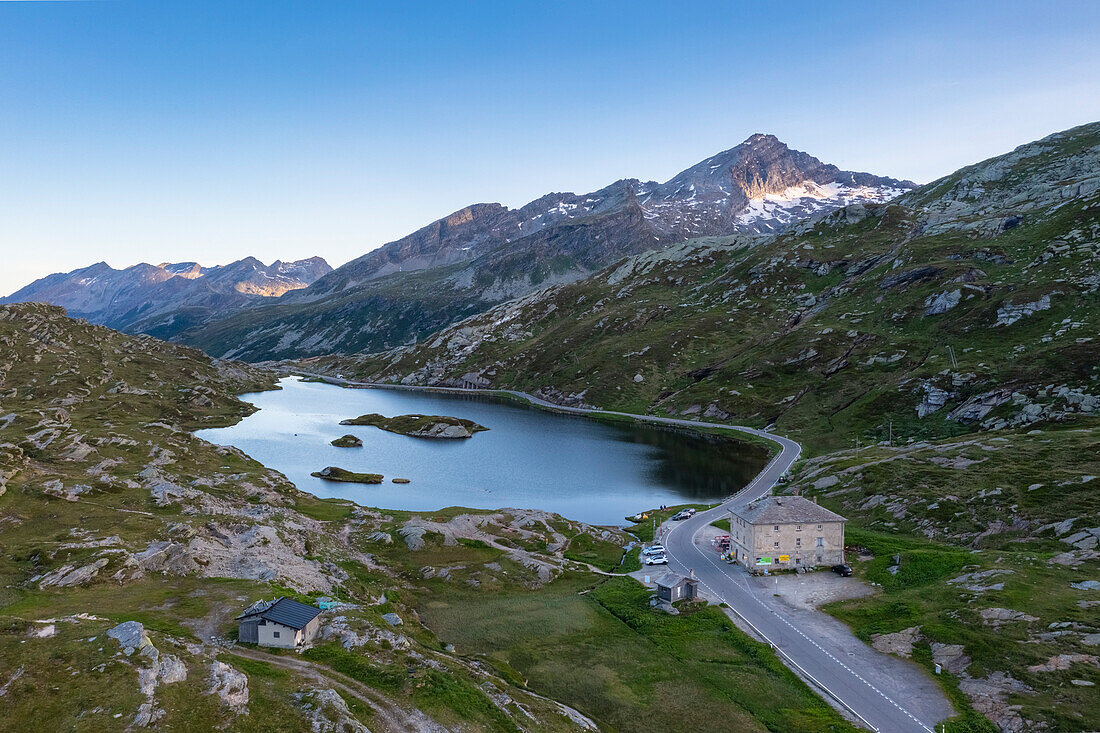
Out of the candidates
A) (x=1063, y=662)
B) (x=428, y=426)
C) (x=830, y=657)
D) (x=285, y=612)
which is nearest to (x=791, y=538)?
(x=830, y=657)


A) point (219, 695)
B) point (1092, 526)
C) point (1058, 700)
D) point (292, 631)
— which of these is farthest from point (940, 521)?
point (219, 695)

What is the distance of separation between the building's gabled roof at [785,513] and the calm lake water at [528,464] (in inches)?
1234

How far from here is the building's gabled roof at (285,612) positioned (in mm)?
40719

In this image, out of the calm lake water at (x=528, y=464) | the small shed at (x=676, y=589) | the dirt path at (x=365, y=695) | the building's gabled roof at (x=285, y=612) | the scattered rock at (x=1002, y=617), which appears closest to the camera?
the dirt path at (x=365, y=695)

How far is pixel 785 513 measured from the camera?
222 feet

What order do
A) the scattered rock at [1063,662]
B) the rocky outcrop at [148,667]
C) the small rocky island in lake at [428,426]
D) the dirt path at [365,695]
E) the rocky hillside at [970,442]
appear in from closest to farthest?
the rocky outcrop at [148,667] < the dirt path at [365,695] < the scattered rock at [1063,662] < the rocky hillside at [970,442] < the small rocky island in lake at [428,426]

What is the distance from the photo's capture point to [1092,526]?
6150 cm

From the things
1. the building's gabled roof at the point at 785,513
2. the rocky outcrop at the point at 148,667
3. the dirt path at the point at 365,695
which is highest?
the rocky outcrop at the point at 148,667

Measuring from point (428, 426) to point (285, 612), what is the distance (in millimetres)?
139099

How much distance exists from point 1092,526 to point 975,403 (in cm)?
6778

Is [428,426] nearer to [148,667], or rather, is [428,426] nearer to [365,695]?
[365,695]

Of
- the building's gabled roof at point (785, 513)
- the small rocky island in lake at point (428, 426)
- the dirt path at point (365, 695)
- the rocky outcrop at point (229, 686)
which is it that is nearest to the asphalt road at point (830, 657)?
the building's gabled roof at point (785, 513)

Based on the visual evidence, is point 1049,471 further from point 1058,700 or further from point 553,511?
point 553,511

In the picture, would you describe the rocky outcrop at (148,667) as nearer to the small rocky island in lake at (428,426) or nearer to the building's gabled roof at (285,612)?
the building's gabled roof at (285,612)
